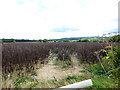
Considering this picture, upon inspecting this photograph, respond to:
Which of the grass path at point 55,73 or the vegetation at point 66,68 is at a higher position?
the vegetation at point 66,68

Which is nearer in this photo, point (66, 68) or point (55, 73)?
point (55, 73)

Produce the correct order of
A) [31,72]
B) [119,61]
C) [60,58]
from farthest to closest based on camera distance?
[60,58] < [31,72] < [119,61]

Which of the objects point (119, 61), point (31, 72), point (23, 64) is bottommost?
point (31, 72)

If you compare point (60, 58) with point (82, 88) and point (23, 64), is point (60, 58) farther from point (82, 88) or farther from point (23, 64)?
point (82, 88)

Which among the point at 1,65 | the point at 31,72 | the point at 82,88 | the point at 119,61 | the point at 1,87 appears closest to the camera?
the point at 82,88

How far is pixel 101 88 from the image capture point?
1785 mm

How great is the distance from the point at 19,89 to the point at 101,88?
1542 mm

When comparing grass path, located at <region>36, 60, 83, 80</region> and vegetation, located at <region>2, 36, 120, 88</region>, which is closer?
vegetation, located at <region>2, 36, 120, 88</region>

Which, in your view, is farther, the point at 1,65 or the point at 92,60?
the point at 92,60

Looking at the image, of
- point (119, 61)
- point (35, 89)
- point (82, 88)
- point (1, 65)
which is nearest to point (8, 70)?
point (1, 65)

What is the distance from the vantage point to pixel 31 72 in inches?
124

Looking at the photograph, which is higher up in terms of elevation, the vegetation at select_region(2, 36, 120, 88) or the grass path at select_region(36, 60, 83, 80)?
the vegetation at select_region(2, 36, 120, 88)

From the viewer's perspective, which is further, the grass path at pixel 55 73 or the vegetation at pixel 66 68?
the grass path at pixel 55 73

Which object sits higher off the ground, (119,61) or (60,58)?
(119,61)
